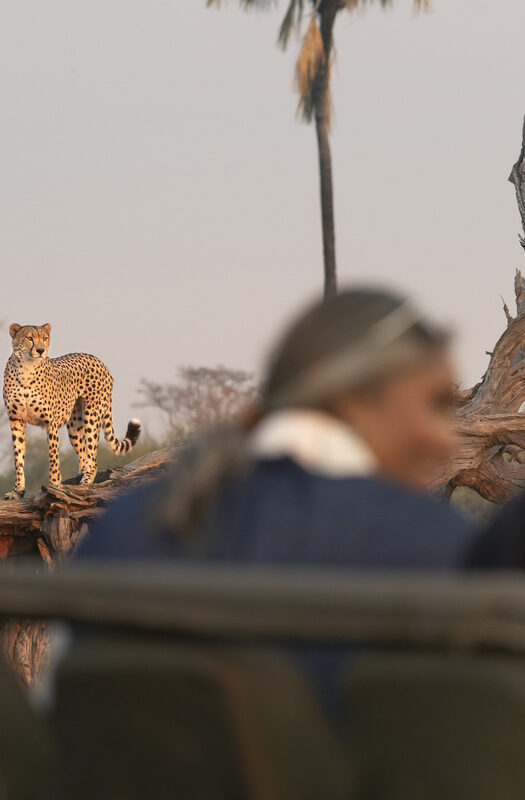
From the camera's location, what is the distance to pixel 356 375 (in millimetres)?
1441

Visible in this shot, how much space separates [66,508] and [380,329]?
36.8 ft

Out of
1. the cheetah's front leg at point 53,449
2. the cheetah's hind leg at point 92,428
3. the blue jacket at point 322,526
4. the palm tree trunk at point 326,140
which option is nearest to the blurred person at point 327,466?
the blue jacket at point 322,526

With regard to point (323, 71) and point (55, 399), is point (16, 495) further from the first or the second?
point (323, 71)

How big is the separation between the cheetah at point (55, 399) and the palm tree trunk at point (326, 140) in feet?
24.5

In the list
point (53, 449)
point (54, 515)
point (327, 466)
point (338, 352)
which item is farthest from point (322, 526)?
point (53, 449)

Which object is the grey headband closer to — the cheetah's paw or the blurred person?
the blurred person

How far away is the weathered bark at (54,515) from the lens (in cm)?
1230

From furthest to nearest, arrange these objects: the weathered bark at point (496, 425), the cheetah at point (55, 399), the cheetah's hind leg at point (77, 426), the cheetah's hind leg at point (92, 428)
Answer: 1. the cheetah's hind leg at point (77, 426)
2. the cheetah's hind leg at point (92, 428)
3. the cheetah at point (55, 399)
4. the weathered bark at point (496, 425)

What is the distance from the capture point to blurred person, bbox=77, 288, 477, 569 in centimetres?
130

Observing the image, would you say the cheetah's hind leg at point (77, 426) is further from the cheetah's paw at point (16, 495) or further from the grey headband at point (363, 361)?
the grey headband at point (363, 361)

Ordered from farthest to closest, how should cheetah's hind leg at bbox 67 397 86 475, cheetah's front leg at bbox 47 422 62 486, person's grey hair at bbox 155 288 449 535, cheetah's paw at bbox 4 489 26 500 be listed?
cheetah's hind leg at bbox 67 397 86 475
cheetah's front leg at bbox 47 422 62 486
cheetah's paw at bbox 4 489 26 500
person's grey hair at bbox 155 288 449 535

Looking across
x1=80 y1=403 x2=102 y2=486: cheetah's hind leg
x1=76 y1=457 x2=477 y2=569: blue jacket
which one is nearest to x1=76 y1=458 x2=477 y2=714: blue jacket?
x1=76 y1=457 x2=477 y2=569: blue jacket

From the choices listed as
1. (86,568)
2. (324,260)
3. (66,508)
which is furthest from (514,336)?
(86,568)

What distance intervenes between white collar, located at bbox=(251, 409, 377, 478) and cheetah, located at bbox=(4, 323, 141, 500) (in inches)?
459
